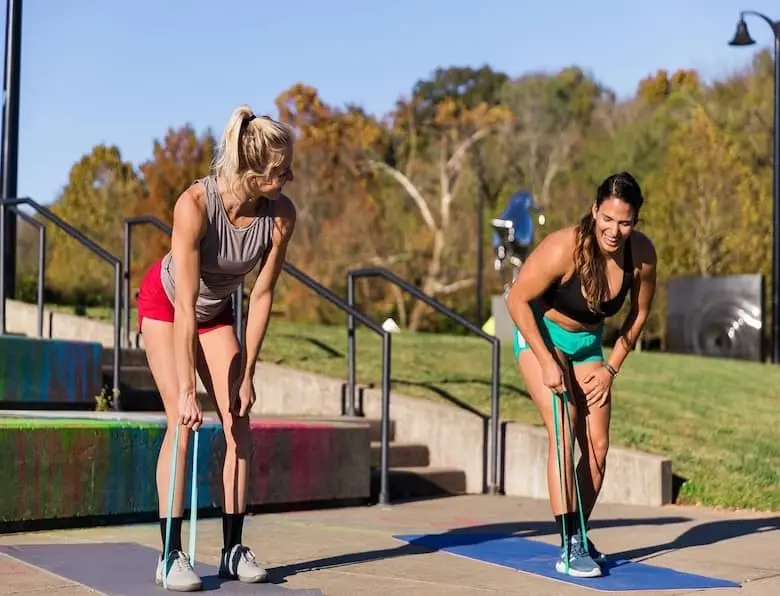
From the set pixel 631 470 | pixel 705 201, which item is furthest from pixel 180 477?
pixel 705 201

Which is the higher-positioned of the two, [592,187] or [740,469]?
[592,187]

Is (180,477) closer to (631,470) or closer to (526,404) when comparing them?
(631,470)

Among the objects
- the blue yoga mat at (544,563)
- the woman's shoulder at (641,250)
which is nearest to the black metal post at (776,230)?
the blue yoga mat at (544,563)

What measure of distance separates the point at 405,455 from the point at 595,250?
3793mm

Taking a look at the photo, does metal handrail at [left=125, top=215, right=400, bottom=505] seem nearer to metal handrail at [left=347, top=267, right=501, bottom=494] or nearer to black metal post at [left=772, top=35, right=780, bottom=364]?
metal handrail at [left=347, top=267, right=501, bottom=494]

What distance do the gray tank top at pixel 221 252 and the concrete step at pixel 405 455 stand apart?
378cm

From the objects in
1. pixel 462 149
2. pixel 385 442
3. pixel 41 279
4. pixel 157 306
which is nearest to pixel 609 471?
pixel 385 442

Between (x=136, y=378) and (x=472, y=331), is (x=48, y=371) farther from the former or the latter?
(x=472, y=331)

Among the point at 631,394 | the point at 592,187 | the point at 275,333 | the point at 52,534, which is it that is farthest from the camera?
the point at 592,187

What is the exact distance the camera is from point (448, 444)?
8.68m

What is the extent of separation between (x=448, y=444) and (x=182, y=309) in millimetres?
4603

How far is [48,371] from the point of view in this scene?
316 inches

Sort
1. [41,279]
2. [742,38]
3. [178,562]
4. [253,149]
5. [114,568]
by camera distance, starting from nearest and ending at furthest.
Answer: [253,149], [178,562], [114,568], [41,279], [742,38]

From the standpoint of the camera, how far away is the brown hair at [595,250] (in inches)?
198
